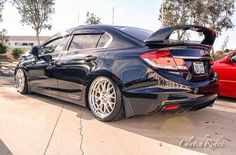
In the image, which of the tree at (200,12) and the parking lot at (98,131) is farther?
the tree at (200,12)

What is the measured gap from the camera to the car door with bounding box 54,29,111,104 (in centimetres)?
474

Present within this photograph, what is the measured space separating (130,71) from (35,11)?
2247cm

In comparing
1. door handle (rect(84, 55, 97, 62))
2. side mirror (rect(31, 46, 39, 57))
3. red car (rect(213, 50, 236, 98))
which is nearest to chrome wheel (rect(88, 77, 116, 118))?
door handle (rect(84, 55, 97, 62))

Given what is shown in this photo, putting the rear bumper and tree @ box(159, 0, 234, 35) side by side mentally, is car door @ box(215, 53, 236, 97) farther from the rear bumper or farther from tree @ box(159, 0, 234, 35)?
tree @ box(159, 0, 234, 35)

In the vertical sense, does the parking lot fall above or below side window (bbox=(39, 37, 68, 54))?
below

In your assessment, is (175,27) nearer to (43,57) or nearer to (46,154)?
(46,154)

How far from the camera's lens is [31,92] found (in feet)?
21.1

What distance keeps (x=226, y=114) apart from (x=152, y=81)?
2.05m

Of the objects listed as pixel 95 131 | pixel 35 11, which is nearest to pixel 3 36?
pixel 35 11

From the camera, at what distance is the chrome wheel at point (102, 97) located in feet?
14.6

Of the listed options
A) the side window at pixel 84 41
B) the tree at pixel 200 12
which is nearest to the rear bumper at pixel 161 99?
the side window at pixel 84 41

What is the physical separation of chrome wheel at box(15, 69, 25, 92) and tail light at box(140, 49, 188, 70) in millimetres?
3500

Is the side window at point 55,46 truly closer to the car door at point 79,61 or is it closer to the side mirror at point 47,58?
the side mirror at point 47,58

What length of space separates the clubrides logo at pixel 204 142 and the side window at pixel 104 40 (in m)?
1.90
